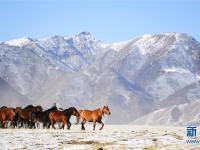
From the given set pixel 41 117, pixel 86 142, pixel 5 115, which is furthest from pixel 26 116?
pixel 86 142

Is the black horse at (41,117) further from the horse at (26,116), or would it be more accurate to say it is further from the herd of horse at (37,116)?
the horse at (26,116)

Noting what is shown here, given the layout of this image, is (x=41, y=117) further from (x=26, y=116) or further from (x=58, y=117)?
(x=58, y=117)

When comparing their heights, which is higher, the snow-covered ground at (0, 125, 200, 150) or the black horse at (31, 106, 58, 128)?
the black horse at (31, 106, 58, 128)

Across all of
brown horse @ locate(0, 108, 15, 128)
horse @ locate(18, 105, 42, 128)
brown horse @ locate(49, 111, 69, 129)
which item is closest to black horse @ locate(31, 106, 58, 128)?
horse @ locate(18, 105, 42, 128)

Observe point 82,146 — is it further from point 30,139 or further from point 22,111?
point 22,111

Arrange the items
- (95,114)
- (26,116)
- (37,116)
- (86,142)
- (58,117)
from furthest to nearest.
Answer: (26,116) → (37,116) → (58,117) → (95,114) → (86,142)

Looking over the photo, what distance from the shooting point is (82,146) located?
29.7 metres

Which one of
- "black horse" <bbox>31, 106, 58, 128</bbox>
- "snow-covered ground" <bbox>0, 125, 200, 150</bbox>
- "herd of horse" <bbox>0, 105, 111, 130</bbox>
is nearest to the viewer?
"snow-covered ground" <bbox>0, 125, 200, 150</bbox>

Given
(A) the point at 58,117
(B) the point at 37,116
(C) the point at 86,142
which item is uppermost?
(B) the point at 37,116

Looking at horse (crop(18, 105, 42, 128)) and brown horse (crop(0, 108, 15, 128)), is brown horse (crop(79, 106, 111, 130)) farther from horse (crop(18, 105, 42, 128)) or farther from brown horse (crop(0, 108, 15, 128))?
brown horse (crop(0, 108, 15, 128))

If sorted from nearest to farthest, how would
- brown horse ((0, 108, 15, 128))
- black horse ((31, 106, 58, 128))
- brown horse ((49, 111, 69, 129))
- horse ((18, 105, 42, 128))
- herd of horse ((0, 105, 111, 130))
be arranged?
brown horse ((49, 111, 69, 129)) < herd of horse ((0, 105, 111, 130)) < brown horse ((0, 108, 15, 128)) < black horse ((31, 106, 58, 128)) < horse ((18, 105, 42, 128))

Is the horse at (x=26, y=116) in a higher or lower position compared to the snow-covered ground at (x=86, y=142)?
higher

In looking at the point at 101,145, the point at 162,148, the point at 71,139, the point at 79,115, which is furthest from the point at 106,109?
the point at 162,148

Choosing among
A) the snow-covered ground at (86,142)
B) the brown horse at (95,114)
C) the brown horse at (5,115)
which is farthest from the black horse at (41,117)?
the snow-covered ground at (86,142)
